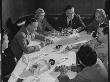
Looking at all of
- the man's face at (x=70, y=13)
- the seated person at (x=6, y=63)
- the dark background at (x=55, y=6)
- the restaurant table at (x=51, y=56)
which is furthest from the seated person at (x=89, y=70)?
the dark background at (x=55, y=6)

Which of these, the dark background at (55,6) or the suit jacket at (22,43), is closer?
the suit jacket at (22,43)

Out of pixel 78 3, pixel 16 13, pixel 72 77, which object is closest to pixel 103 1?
pixel 78 3

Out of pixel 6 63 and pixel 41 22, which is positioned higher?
pixel 41 22

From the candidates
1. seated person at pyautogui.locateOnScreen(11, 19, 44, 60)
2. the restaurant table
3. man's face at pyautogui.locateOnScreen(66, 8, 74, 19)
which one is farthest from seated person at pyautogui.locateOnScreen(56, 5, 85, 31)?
seated person at pyautogui.locateOnScreen(11, 19, 44, 60)

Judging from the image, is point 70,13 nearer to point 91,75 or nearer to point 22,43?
point 22,43

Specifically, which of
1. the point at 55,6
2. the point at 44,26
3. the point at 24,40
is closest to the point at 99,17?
the point at 44,26

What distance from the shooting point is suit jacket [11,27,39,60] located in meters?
3.34

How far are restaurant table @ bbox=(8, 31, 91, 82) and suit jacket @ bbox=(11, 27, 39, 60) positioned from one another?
Answer: 73 mm

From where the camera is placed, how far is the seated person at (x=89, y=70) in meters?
2.54

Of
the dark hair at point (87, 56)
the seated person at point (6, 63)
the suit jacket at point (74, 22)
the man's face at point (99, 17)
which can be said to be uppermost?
the dark hair at point (87, 56)

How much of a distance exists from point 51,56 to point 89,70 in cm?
77

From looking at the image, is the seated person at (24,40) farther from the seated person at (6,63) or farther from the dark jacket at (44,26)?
the dark jacket at (44,26)

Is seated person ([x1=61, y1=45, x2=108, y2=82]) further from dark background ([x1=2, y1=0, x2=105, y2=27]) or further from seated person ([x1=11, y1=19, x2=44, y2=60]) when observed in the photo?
dark background ([x1=2, y1=0, x2=105, y2=27])

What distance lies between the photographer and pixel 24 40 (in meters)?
3.46
